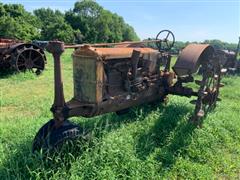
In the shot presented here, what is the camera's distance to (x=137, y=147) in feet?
13.4

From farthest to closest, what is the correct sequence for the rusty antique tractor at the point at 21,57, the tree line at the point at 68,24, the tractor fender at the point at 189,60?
the tree line at the point at 68,24 < the rusty antique tractor at the point at 21,57 < the tractor fender at the point at 189,60

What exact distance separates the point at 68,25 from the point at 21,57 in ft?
119

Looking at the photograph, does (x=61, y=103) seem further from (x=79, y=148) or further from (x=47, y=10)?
(x=47, y=10)

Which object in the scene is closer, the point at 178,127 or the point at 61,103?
the point at 61,103

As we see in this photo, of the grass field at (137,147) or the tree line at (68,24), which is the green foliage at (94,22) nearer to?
the tree line at (68,24)

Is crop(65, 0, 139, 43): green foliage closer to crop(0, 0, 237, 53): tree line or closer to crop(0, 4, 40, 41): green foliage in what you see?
crop(0, 0, 237, 53): tree line

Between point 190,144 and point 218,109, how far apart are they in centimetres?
216

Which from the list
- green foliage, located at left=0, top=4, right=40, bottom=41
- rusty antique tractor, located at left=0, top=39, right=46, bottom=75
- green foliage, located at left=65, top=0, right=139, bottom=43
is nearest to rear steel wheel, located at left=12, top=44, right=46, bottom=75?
rusty antique tractor, located at left=0, top=39, right=46, bottom=75

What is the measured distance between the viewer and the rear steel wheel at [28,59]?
1065 cm

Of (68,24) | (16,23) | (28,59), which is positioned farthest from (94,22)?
(28,59)

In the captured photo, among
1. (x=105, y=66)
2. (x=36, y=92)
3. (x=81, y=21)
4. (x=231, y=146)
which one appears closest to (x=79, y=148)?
(x=105, y=66)

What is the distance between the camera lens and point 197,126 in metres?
4.77

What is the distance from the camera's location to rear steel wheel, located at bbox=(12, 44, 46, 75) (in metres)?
10.6

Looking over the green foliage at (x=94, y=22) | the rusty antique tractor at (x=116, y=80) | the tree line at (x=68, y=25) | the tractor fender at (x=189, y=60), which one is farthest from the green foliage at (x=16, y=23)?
the tractor fender at (x=189, y=60)
